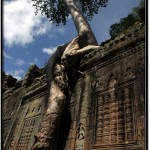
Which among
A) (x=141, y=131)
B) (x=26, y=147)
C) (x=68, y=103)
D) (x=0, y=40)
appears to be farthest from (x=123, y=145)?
(x=26, y=147)

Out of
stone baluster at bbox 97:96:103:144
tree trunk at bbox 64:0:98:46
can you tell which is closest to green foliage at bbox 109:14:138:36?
tree trunk at bbox 64:0:98:46

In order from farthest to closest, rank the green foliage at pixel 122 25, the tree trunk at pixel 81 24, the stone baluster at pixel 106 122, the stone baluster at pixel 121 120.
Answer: the green foliage at pixel 122 25, the tree trunk at pixel 81 24, the stone baluster at pixel 106 122, the stone baluster at pixel 121 120

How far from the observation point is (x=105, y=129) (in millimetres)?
4215

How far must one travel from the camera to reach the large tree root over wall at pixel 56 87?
4.89 metres

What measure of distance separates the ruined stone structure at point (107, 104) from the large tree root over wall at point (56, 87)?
10.3 inches

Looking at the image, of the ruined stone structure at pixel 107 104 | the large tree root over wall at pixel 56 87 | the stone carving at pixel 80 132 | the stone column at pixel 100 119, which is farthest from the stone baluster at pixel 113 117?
the large tree root over wall at pixel 56 87

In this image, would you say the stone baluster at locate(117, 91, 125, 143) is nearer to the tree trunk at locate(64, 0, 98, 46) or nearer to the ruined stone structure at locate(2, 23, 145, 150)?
the ruined stone structure at locate(2, 23, 145, 150)

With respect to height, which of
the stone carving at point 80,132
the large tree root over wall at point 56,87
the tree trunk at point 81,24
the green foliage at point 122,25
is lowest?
the stone carving at point 80,132

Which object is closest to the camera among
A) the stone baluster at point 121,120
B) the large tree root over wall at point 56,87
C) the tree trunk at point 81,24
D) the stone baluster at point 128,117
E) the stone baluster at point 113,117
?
the stone baluster at point 128,117

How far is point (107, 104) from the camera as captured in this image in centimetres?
452

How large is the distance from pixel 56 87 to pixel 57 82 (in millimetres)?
144

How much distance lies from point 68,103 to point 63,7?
1003 centimetres

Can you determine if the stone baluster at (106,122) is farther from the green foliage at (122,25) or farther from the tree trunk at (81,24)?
the green foliage at (122,25)

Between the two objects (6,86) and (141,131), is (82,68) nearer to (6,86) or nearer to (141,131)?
(141,131)
